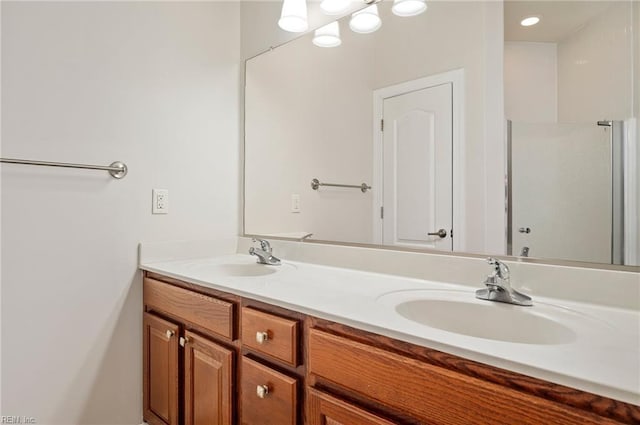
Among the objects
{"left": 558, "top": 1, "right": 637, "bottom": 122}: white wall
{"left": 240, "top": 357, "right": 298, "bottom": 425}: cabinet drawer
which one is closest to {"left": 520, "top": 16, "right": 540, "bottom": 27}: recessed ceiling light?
{"left": 558, "top": 1, "right": 637, "bottom": 122}: white wall

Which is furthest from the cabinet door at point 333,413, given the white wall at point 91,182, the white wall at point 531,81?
the white wall at point 91,182

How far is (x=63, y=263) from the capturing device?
1.40m

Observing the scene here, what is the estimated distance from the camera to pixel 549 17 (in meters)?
1.06

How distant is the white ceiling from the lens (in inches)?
39.2

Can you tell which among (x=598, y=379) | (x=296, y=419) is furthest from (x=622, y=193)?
(x=296, y=419)

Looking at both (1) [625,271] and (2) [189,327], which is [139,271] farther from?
(1) [625,271]

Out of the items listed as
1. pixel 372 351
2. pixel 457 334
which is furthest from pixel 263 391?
pixel 457 334

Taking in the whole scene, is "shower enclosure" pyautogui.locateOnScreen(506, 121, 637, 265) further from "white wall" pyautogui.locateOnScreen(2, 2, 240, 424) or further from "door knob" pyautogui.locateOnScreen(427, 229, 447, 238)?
"white wall" pyautogui.locateOnScreen(2, 2, 240, 424)

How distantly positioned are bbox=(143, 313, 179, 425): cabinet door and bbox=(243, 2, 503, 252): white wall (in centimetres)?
67

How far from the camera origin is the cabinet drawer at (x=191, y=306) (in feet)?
3.83

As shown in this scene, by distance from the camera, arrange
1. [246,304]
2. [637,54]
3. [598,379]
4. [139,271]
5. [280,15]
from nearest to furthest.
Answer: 1. [598,379]
2. [637,54]
3. [246,304]
4. [139,271]
5. [280,15]

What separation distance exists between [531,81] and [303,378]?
3.61 feet

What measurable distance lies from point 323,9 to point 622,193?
4.53 feet

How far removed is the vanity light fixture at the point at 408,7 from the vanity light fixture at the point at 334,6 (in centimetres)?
25
